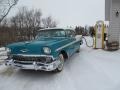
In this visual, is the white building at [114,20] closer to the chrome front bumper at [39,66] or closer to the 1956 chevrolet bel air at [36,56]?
the 1956 chevrolet bel air at [36,56]

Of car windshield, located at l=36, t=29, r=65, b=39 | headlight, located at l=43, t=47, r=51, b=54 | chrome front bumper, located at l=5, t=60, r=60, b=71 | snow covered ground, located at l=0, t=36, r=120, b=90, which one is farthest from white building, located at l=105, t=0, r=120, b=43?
headlight, located at l=43, t=47, r=51, b=54

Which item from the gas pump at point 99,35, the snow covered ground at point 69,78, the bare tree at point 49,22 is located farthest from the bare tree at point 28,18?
the snow covered ground at point 69,78

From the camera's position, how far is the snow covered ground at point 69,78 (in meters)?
5.07

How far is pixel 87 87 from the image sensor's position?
4973mm

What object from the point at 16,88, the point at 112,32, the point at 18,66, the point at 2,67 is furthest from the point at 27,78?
the point at 112,32

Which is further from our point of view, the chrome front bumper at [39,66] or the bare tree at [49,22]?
the bare tree at [49,22]

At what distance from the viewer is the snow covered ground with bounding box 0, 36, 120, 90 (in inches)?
200

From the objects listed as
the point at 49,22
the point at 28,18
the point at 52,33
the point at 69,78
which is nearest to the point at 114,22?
the point at 52,33

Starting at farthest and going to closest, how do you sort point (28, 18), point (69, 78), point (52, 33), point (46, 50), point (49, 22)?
point (49, 22) < point (28, 18) < point (52, 33) < point (69, 78) < point (46, 50)

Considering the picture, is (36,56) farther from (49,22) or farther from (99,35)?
(49,22)

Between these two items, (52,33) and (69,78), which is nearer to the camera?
(69,78)

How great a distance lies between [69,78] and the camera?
5785mm

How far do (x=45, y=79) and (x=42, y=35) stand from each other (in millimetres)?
2637

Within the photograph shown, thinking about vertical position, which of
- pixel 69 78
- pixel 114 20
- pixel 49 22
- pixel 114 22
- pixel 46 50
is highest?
pixel 49 22
